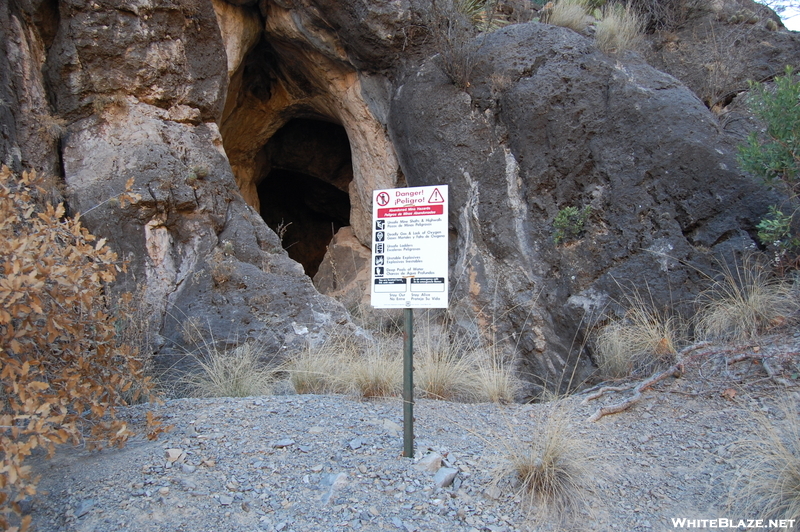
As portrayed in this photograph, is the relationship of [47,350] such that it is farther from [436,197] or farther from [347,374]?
[436,197]

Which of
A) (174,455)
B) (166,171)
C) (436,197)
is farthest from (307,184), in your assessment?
(174,455)

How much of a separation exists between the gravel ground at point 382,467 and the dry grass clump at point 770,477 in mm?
77

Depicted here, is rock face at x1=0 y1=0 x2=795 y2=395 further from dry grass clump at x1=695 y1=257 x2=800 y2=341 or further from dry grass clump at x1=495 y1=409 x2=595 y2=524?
dry grass clump at x1=495 y1=409 x2=595 y2=524

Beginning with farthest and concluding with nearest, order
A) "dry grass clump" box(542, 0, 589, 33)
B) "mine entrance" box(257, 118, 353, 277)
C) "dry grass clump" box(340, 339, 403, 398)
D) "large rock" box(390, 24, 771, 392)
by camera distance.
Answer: "mine entrance" box(257, 118, 353, 277)
"dry grass clump" box(542, 0, 589, 33)
"large rock" box(390, 24, 771, 392)
"dry grass clump" box(340, 339, 403, 398)

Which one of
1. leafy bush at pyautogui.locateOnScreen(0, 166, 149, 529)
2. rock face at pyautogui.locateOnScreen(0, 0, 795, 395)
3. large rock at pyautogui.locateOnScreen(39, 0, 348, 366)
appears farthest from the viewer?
large rock at pyautogui.locateOnScreen(39, 0, 348, 366)

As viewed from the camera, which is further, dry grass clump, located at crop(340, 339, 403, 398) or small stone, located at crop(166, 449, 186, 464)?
dry grass clump, located at crop(340, 339, 403, 398)

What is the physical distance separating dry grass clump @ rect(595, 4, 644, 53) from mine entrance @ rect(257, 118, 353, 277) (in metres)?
5.87

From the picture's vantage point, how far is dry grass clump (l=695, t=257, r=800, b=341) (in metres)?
5.16

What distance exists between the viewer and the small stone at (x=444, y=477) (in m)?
3.34

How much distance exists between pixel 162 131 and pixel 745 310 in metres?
7.27

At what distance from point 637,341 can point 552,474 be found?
287 cm

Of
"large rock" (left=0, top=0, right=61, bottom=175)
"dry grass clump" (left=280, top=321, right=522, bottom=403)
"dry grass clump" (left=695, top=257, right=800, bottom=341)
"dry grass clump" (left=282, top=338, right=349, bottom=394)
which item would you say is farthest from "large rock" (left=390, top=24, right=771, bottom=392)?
"large rock" (left=0, top=0, right=61, bottom=175)

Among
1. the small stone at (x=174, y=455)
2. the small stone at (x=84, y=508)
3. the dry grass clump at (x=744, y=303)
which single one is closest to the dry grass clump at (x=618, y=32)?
the dry grass clump at (x=744, y=303)

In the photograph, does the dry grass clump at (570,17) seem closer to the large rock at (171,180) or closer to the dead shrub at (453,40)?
the dead shrub at (453,40)
